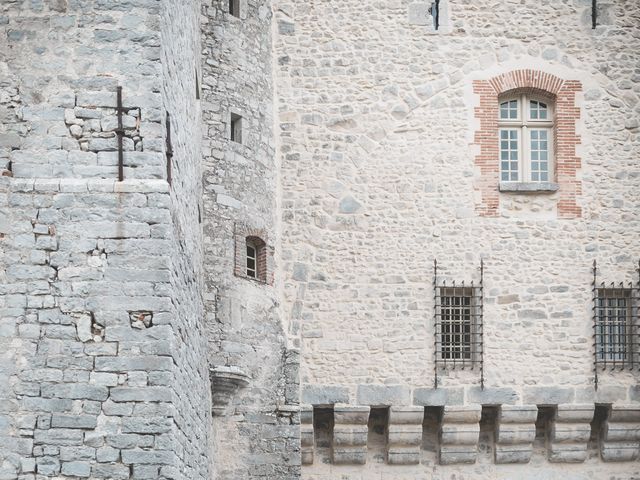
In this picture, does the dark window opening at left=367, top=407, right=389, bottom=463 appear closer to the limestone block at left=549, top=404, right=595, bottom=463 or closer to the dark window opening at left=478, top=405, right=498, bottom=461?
the dark window opening at left=478, top=405, right=498, bottom=461

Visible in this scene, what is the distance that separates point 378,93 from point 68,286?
8.96 meters

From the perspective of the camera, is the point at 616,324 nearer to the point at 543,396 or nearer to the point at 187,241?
the point at 543,396

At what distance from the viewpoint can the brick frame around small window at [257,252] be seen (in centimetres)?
2083

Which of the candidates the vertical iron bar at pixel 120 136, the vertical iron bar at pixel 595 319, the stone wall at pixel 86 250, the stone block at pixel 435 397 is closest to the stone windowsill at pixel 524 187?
the vertical iron bar at pixel 595 319

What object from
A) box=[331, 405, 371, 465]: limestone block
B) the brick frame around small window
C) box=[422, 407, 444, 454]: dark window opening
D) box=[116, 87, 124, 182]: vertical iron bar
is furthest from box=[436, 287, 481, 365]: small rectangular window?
box=[116, 87, 124, 182]: vertical iron bar

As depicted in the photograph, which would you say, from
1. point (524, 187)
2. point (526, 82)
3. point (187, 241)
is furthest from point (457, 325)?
point (187, 241)

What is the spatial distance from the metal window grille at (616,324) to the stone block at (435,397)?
6.00 ft

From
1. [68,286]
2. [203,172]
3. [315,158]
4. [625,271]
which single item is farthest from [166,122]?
[625,271]

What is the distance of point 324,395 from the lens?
22172mm

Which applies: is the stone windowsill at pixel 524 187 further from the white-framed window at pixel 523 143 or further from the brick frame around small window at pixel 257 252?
the brick frame around small window at pixel 257 252

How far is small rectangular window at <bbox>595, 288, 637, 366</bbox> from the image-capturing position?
902 inches

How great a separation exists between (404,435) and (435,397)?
59 cm

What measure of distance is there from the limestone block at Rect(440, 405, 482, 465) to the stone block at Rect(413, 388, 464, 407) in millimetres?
75

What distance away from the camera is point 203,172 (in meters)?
20.5
